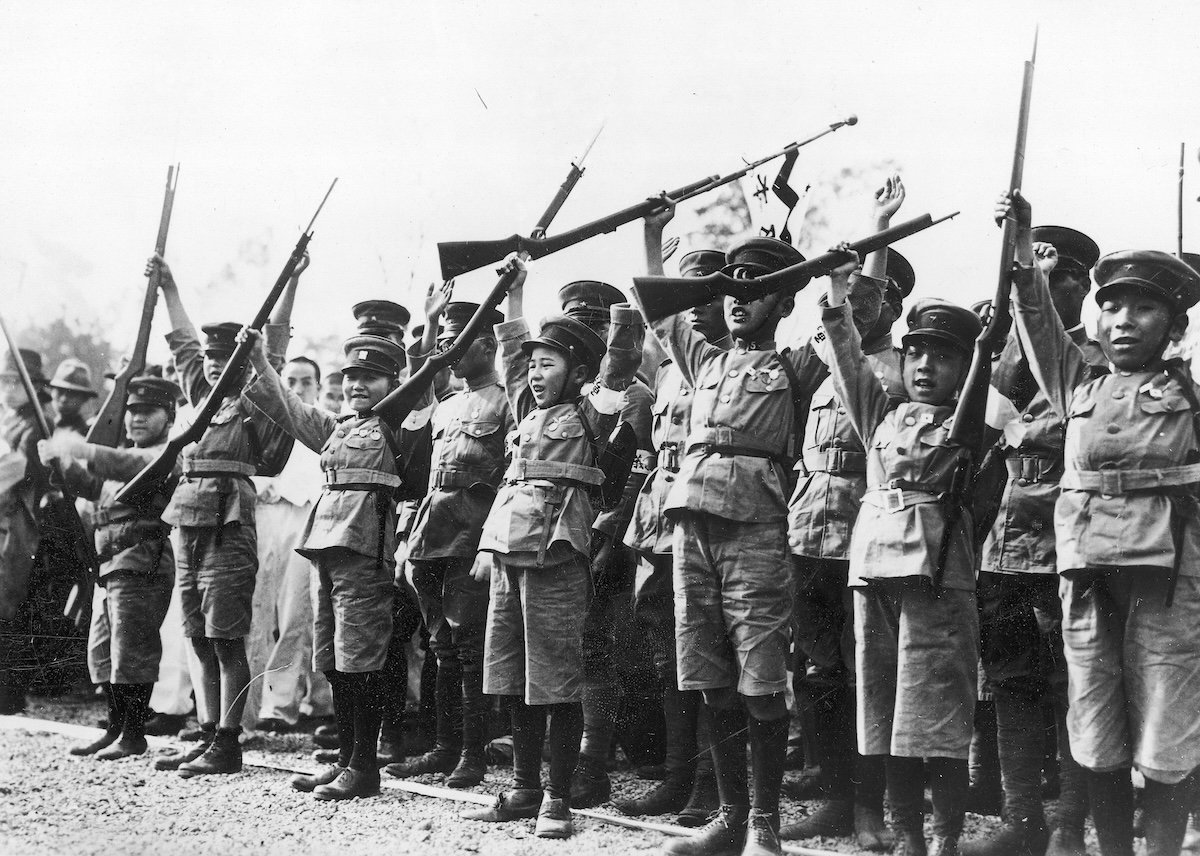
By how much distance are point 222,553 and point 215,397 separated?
39.9 inches

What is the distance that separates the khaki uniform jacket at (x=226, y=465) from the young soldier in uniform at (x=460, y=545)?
1314 mm

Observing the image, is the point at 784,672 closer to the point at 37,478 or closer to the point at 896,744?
the point at 896,744

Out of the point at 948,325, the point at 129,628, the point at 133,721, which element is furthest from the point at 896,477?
the point at 133,721

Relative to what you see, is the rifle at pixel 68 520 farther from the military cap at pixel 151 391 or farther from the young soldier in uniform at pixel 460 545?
the young soldier in uniform at pixel 460 545

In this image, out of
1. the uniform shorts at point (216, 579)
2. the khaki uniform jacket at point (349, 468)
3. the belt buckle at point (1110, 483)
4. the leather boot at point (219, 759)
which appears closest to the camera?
the belt buckle at point (1110, 483)

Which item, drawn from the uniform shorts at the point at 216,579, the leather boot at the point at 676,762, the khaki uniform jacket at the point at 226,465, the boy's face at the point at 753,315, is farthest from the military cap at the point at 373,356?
the leather boot at the point at 676,762

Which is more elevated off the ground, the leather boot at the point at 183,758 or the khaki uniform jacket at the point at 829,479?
the khaki uniform jacket at the point at 829,479

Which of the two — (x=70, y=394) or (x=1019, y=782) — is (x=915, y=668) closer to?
(x=1019, y=782)

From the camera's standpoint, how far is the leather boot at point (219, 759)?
676cm

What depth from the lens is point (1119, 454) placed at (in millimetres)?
4262

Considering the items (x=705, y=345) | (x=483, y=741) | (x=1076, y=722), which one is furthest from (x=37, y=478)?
(x=1076, y=722)

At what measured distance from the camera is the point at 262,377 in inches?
277

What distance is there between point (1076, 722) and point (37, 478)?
7716mm

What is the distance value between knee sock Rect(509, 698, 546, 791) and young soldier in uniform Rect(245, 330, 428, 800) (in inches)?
39.9
